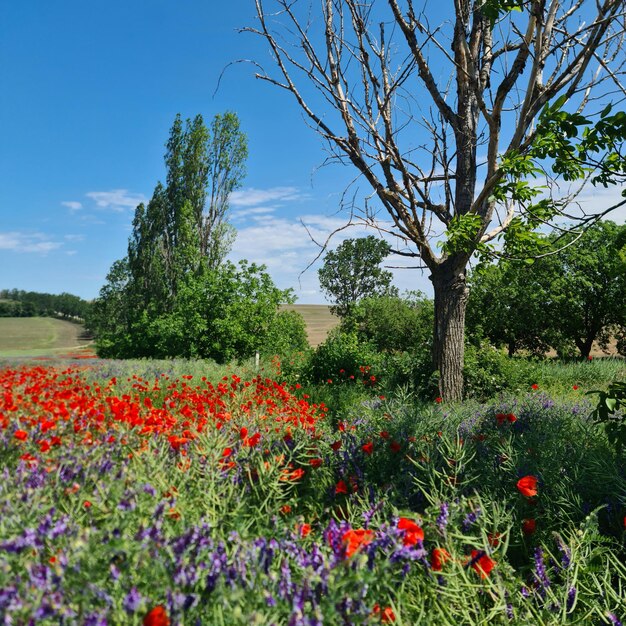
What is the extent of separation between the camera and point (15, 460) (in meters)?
2.74

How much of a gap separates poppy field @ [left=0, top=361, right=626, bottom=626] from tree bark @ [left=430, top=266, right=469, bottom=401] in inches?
122

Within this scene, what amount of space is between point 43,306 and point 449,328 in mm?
56425

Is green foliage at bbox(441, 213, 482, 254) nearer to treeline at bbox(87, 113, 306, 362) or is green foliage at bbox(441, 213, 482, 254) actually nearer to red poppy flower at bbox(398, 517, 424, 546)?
red poppy flower at bbox(398, 517, 424, 546)

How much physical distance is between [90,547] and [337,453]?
5.77 feet

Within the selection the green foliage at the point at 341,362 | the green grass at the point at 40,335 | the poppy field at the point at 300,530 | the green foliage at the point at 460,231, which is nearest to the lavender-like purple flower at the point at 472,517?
the poppy field at the point at 300,530

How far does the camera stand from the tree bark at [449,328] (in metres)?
6.78

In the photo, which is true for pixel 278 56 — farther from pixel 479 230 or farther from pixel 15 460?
pixel 15 460

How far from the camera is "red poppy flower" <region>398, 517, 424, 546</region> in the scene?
1.41m

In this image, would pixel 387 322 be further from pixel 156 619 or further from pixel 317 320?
pixel 317 320

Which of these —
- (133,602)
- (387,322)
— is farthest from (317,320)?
(133,602)

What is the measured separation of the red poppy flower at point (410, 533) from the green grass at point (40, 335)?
3685 cm

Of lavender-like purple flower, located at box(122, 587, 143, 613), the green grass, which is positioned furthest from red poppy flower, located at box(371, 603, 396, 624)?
the green grass

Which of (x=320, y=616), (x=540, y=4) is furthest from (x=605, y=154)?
(x=320, y=616)

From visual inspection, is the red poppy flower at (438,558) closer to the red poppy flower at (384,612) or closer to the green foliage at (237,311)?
the red poppy flower at (384,612)
